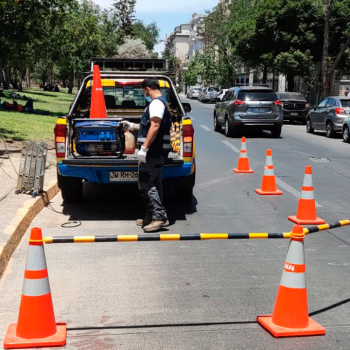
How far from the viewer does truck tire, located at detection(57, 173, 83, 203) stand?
28.8ft

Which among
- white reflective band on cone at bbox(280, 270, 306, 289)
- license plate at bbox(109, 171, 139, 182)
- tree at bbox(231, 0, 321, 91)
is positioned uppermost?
tree at bbox(231, 0, 321, 91)

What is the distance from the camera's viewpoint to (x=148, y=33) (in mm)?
126625

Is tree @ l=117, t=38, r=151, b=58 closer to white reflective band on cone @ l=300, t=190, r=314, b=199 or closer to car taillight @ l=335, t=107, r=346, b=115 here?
car taillight @ l=335, t=107, r=346, b=115

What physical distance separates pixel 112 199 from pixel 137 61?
18.7 ft

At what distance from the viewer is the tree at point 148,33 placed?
12231 cm

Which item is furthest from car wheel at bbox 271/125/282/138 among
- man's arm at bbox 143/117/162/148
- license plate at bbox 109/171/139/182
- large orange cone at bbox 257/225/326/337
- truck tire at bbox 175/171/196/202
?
large orange cone at bbox 257/225/326/337

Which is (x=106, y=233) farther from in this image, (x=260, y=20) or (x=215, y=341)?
(x=260, y=20)

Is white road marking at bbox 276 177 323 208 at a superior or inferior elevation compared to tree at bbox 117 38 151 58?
inferior

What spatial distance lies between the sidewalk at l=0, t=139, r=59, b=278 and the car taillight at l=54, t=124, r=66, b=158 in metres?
0.83

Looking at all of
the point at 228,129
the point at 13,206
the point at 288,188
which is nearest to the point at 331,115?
the point at 228,129

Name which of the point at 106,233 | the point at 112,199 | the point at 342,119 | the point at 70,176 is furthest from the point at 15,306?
the point at 342,119

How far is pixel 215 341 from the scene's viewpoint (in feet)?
14.0

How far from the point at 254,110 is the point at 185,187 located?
1330cm

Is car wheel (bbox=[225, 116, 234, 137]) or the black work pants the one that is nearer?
the black work pants
